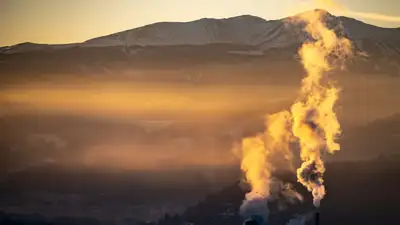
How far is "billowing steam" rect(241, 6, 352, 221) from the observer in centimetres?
898

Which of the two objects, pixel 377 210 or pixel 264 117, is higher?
pixel 264 117

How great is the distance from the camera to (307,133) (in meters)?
8.98

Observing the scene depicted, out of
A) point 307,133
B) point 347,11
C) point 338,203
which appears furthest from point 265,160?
point 347,11

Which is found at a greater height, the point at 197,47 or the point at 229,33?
the point at 229,33

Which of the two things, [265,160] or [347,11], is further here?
[265,160]

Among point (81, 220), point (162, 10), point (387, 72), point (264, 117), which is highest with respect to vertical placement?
point (162, 10)

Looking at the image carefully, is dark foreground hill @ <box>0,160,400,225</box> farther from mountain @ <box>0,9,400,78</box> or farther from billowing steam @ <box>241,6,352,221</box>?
mountain @ <box>0,9,400,78</box>

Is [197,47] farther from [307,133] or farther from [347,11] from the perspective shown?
[347,11]

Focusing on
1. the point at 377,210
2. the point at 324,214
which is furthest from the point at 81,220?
the point at 377,210

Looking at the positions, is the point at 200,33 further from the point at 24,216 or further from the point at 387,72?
the point at 24,216

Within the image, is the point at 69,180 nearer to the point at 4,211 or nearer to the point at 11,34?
the point at 4,211

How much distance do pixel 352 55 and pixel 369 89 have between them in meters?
0.49

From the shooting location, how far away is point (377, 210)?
9273mm

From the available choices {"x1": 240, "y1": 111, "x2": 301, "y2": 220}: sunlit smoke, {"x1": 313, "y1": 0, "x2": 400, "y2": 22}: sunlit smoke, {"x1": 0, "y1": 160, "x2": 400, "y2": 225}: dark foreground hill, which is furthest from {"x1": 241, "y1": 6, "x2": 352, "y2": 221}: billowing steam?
{"x1": 313, "y1": 0, "x2": 400, "y2": 22}: sunlit smoke
